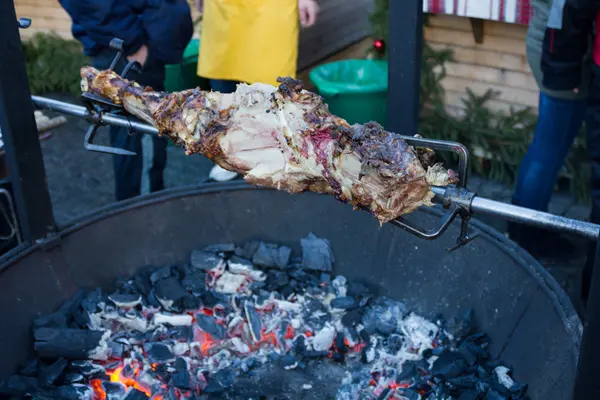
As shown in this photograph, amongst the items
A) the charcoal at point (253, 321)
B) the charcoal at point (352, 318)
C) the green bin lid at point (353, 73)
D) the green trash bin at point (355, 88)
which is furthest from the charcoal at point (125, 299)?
the green bin lid at point (353, 73)

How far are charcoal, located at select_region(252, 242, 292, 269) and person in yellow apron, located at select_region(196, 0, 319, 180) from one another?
5.05 ft

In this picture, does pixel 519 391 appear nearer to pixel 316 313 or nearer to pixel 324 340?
pixel 324 340

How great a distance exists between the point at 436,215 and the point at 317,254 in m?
0.60

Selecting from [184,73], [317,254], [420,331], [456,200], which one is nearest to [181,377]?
[317,254]

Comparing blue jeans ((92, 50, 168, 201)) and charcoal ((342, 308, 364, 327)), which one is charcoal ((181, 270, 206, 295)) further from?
blue jeans ((92, 50, 168, 201))

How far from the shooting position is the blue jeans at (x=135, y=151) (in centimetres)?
396

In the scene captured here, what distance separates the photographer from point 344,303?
117 inches

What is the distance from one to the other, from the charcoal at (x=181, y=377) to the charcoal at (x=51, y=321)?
48 centimetres

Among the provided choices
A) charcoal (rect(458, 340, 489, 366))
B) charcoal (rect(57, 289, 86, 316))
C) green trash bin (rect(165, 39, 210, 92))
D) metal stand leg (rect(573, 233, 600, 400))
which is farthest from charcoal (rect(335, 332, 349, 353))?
green trash bin (rect(165, 39, 210, 92))

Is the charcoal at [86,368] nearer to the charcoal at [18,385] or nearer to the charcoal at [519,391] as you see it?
the charcoal at [18,385]

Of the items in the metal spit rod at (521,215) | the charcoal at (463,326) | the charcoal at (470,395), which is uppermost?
the metal spit rod at (521,215)

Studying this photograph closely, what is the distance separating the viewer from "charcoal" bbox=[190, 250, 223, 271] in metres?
3.13

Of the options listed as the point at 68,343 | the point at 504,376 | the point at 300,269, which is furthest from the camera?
the point at 300,269

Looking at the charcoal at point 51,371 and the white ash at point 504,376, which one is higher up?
the white ash at point 504,376
